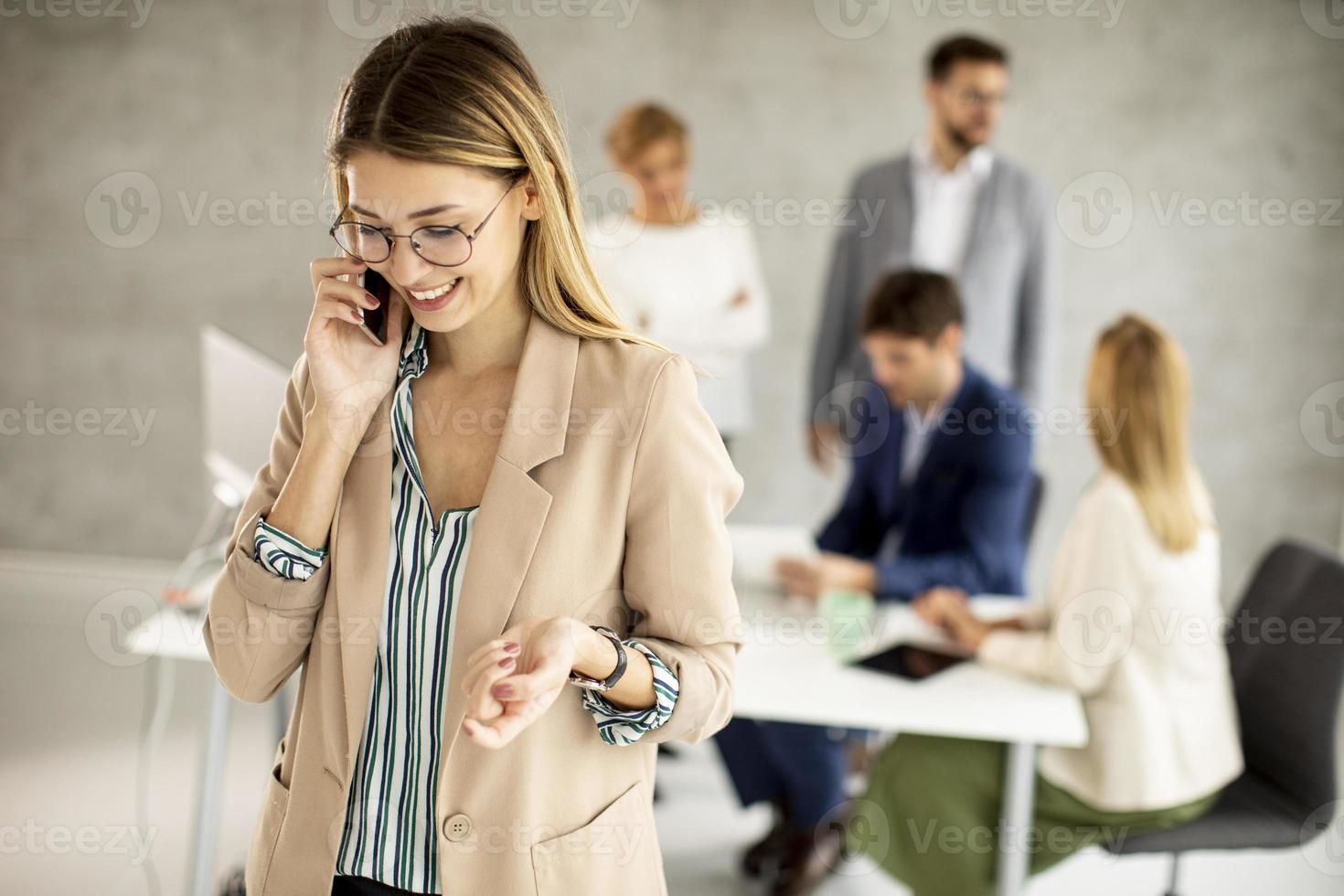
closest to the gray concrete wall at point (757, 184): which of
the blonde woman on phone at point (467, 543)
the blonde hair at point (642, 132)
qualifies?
the blonde hair at point (642, 132)

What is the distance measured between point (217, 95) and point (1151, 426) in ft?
13.6

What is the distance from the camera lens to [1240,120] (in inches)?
173

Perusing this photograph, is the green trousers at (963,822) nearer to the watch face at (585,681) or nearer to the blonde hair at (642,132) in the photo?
the watch face at (585,681)

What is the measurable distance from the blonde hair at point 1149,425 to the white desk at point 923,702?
1.38 feet

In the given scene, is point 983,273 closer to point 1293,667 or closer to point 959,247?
point 959,247

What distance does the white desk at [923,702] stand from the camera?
2076 millimetres

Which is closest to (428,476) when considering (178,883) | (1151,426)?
(1151,426)

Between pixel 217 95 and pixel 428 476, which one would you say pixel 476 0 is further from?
pixel 428 476

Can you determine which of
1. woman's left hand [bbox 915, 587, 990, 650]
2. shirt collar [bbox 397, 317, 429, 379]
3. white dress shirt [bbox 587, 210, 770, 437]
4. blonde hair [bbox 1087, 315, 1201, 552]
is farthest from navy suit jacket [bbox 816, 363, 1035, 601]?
shirt collar [bbox 397, 317, 429, 379]

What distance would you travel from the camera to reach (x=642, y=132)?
348cm

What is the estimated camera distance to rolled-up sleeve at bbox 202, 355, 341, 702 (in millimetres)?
1136

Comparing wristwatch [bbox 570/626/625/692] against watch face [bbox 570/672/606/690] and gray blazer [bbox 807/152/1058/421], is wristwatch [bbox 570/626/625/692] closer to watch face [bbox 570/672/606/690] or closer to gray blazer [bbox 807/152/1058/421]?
watch face [bbox 570/672/606/690]

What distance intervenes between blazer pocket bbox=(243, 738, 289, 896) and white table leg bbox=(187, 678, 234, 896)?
4.14ft

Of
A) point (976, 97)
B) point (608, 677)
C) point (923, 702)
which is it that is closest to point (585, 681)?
point (608, 677)
